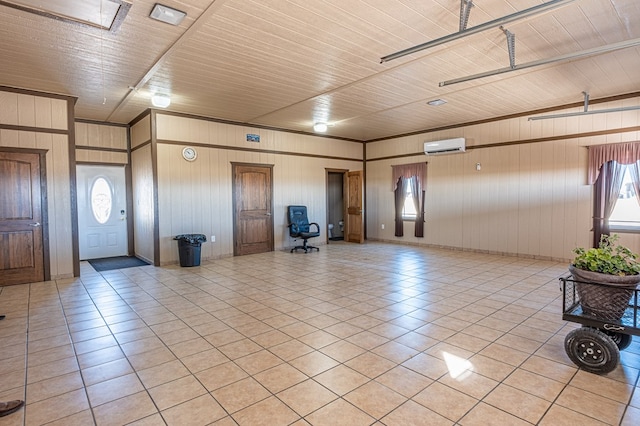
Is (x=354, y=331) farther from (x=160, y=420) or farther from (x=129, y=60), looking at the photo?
(x=129, y=60)

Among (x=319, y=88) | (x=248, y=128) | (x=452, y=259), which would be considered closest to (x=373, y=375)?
(x=319, y=88)

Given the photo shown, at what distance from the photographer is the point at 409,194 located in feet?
29.3

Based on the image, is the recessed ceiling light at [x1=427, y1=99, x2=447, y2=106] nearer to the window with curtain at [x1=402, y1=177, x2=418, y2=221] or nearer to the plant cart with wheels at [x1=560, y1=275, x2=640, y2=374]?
Answer: the window with curtain at [x1=402, y1=177, x2=418, y2=221]

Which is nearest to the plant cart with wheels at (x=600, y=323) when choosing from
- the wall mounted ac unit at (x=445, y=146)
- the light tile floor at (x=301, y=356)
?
the light tile floor at (x=301, y=356)

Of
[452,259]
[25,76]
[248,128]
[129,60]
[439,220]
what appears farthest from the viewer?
[439,220]

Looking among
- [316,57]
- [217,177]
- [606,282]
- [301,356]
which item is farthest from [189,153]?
[606,282]

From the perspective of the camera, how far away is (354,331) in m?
3.25

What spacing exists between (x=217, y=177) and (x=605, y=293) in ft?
21.0

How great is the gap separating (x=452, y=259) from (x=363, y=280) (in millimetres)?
2577

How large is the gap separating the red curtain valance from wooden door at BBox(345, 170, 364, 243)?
4728mm

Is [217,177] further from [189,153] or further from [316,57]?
[316,57]

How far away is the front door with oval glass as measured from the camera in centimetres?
712

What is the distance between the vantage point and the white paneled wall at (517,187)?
6.12 meters

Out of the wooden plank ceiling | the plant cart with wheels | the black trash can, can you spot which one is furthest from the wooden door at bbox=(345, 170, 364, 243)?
the plant cart with wheels
